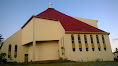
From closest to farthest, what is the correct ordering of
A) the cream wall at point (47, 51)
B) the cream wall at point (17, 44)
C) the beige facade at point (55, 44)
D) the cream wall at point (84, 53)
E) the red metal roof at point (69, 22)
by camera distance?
the cream wall at point (84, 53) < the beige facade at point (55, 44) < the cream wall at point (47, 51) < the red metal roof at point (69, 22) < the cream wall at point (17, 44)

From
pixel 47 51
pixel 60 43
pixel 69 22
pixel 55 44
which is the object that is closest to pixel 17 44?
pixel 47 51

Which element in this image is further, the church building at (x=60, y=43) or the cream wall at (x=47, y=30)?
the cream wall at (x=47, y=30)

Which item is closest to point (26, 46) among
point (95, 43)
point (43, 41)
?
point (43, 41)

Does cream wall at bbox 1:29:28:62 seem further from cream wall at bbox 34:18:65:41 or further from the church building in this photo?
cream wall at bbox 34:18:65:41

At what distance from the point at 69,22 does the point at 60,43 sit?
5.30 m

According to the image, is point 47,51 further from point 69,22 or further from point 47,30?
point 69,22

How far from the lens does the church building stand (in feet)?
60.1

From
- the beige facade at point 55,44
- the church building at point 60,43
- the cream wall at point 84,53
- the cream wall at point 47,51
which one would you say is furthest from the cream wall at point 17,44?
the cream wall at point 84,53

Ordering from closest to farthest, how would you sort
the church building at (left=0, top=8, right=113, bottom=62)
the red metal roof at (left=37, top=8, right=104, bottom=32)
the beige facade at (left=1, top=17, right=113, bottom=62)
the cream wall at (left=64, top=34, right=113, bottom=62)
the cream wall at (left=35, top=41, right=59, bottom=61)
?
1. the cream wall at (left=64, top=34, right=113, bottom=62)
2. the beige facade at (left=1, top=17, right=113, bottom=62)
3. the church building at (left=0, top=8, right=113, bottom=62)
4. the cream wall at (left=35, top=41, right=59, bottom=61)
5. the red metal roof at (left=37, top=8, right=104, bottom=32)

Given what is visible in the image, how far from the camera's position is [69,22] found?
22.2 m

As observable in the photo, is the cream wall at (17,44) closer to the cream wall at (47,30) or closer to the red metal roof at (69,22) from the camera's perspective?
the cream wall at (47,30)

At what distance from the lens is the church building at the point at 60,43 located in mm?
18312

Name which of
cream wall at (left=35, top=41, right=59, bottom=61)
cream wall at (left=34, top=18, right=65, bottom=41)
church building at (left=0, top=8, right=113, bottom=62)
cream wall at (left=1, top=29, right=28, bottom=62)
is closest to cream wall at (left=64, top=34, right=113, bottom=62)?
church building at (left=0, top=8, right=113, bottom=62)

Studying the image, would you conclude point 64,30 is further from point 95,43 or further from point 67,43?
point 95,43
